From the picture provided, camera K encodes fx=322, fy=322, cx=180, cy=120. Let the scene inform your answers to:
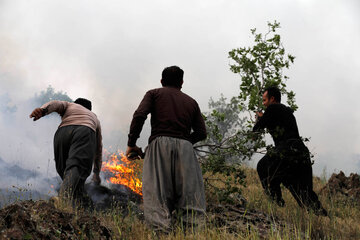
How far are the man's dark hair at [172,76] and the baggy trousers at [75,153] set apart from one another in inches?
84.2

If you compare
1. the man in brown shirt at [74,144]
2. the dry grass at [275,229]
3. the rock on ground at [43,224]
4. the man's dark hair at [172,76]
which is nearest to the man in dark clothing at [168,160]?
the man's dark hair at [172,76]

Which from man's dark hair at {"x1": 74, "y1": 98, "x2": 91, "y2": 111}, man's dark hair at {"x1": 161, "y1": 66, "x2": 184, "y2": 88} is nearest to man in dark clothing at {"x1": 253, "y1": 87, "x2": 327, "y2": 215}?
man's dark hair at {"x1": 161, "y1": 66, "x2": 184, "y2": 88}

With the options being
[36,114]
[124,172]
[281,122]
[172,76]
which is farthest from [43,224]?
[124,172]

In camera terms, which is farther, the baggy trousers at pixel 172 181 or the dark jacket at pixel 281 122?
the dark jacket at pixel 281 122

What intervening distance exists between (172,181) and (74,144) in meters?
2.36

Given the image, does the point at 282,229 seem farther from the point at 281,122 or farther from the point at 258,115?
the point at 258,115

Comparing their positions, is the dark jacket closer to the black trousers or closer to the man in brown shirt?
the black trousers

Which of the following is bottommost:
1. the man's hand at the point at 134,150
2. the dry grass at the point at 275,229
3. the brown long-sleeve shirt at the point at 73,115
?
the dry grass at the point at 275,229

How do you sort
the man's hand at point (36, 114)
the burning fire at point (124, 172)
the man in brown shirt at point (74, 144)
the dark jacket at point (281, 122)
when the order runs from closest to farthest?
the man's hand at point (36, 114) < the man in brown shirt at point (74, 144) < the dark jacket at point (281, 122) < the burning fire at point (124, 172)

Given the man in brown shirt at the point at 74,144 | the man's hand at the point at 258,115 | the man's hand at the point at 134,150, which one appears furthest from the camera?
the man's hand at the point at 258,115

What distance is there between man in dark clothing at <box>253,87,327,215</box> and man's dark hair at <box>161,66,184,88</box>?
2.02 meters

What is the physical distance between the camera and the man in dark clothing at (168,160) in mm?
3961

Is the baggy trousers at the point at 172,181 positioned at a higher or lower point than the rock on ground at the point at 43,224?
higher

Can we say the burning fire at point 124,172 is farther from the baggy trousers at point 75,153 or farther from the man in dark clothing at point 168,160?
the man in dark clothing at point 168,160
